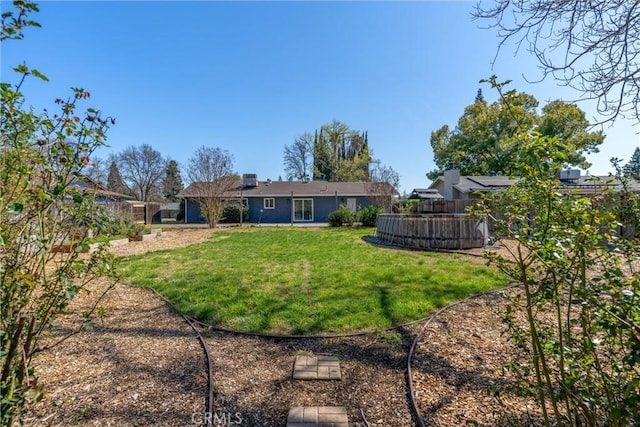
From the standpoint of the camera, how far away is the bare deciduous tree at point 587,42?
2508 millimetres

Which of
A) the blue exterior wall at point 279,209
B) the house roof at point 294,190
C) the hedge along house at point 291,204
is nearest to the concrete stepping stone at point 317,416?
the house roof at point 294,190

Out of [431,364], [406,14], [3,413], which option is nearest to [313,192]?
[406,14]

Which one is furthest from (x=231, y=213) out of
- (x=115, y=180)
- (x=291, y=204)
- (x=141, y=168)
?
(x=115, y=180)

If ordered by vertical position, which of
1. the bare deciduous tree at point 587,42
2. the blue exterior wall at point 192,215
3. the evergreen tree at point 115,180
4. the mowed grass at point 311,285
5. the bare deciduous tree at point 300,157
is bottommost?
the mowed grass at point 311,285

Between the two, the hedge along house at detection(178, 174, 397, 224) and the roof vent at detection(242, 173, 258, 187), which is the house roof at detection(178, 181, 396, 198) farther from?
the roof vent at detection(242, 173, 258, 187)

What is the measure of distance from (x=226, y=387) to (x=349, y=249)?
708 centimetres

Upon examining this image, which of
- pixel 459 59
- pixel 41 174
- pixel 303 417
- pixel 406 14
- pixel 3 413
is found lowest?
pixel 303 417

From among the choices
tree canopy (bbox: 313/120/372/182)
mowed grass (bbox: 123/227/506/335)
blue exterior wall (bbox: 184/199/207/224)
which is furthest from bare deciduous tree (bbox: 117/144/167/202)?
mowed grass (bbox: 123/227/506/335)

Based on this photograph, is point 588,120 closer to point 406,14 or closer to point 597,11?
point 597,11

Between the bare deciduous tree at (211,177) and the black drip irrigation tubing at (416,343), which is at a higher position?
the bare deciduous tree at (211,177)

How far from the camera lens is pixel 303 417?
2.19m

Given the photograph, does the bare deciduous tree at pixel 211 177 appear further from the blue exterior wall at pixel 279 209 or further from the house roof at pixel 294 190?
the blue exterior wall at pixel 279 209

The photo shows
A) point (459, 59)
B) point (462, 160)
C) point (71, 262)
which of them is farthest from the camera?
point (462, 160)

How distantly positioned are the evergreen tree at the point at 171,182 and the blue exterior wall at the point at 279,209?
17.4 metres
